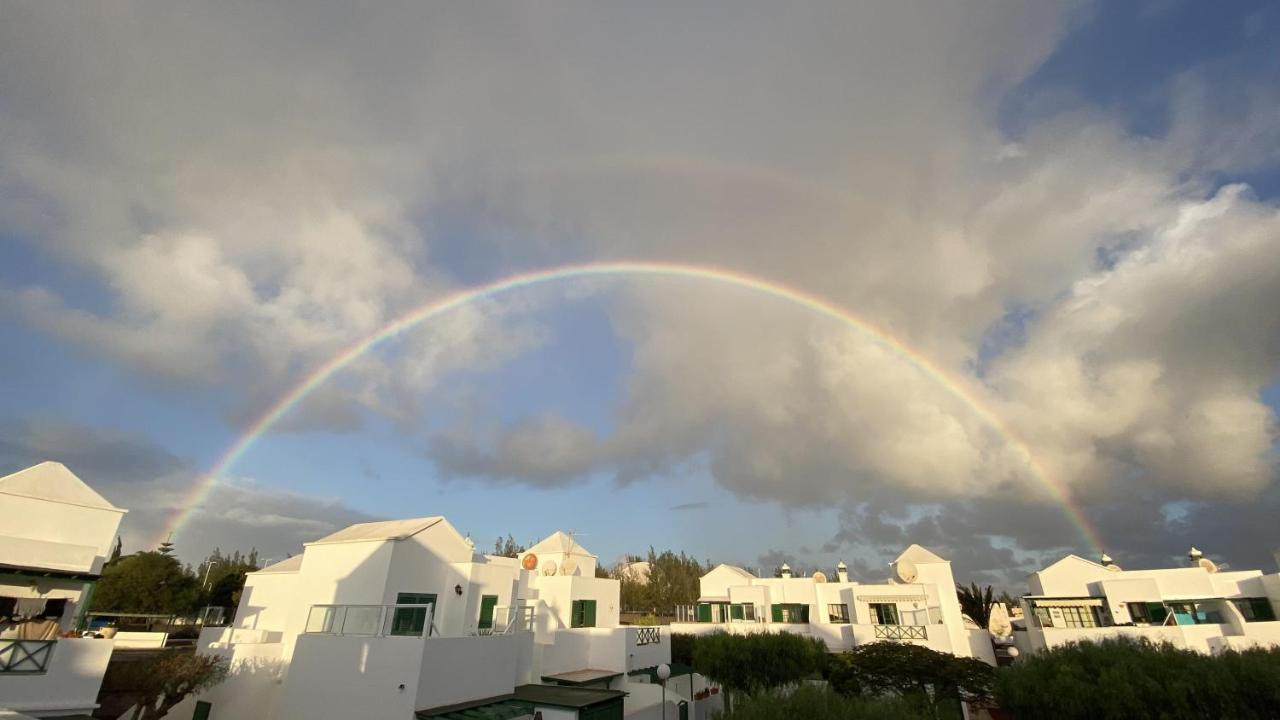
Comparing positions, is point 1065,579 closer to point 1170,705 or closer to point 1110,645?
point 1110,645

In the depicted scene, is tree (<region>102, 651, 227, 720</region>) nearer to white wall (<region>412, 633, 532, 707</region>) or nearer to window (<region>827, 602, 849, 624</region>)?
white wall (<region>412, 633, 532, 707</region>)

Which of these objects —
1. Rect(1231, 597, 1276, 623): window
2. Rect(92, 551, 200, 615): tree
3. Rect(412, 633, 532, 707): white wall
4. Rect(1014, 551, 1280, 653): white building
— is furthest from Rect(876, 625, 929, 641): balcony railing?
Rect(92, 551, 200, 615): tree

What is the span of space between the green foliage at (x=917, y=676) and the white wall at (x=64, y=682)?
2532 centimetres

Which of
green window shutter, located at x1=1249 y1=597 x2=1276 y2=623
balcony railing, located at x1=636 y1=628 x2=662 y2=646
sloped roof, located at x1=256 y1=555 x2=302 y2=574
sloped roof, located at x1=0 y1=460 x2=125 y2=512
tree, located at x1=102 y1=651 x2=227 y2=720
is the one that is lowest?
tree, located at x1=102 y1=651 x2=227 y2=720

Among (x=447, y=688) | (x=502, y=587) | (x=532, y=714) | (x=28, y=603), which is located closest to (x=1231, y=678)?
(x=532, y=714)

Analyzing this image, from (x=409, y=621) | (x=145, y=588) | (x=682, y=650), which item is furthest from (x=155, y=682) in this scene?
(x=682, y=650)

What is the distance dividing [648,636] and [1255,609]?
3242cm

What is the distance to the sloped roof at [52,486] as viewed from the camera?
62.5ft

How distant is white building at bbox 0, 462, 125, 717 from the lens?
13.2m

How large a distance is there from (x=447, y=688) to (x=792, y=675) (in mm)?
18963

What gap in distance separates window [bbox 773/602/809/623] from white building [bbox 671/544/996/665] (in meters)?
0.07

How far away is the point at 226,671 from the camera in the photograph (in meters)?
20.1

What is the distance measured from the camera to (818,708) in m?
12.5

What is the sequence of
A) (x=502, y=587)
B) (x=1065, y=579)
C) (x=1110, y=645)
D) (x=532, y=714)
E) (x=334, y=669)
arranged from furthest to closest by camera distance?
(x=1065, y=579) → (x=502, y=587) → (x=1110, y=645) → (x=532, y=714) → (x=334, y=669)
